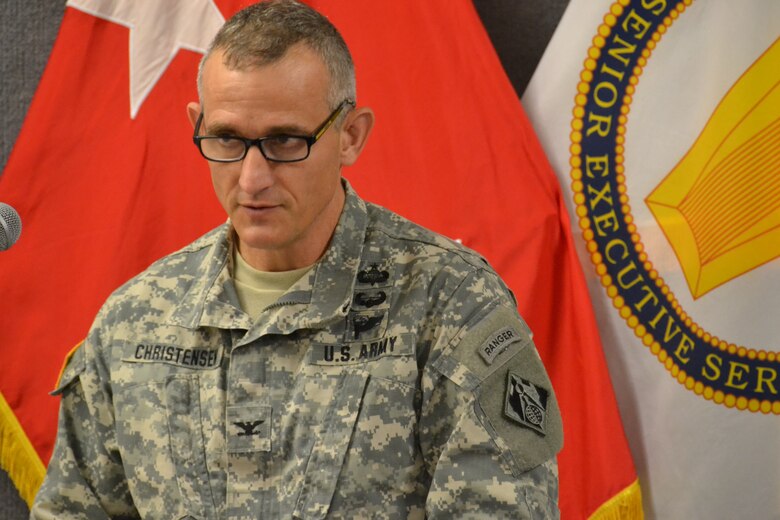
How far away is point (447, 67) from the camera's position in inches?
76.4

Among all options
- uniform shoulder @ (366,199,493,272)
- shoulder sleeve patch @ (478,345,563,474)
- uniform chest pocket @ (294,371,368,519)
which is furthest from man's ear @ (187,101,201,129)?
shoulder sleeve patch @ (478,345,563,474)

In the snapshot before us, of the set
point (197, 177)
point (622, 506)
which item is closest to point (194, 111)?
point (197, 177)

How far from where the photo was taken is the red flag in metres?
1.89

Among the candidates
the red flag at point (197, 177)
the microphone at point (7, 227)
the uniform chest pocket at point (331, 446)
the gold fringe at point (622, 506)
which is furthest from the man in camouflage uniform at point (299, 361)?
the gold fringe at point (622, 506)

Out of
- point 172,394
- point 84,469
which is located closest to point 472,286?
point 172,394

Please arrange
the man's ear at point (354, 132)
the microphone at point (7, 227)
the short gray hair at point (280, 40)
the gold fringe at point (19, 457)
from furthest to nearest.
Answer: the gold fringe at point (19, 457) < the man's ear at point (354, 132) < the short gray hair at point (280, 40) < the microphone at point (7, 227)

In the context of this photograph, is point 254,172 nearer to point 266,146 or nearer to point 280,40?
point 266,146

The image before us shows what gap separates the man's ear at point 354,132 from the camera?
52.2 inches

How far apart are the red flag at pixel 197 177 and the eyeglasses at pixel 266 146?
70cm

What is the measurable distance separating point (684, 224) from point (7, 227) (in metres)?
1.21

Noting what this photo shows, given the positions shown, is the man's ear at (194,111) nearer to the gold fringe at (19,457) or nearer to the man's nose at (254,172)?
the man's nose at (254,172)

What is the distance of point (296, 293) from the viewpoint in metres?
1.32

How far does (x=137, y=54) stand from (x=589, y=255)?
96cm

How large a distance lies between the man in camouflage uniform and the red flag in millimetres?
540
